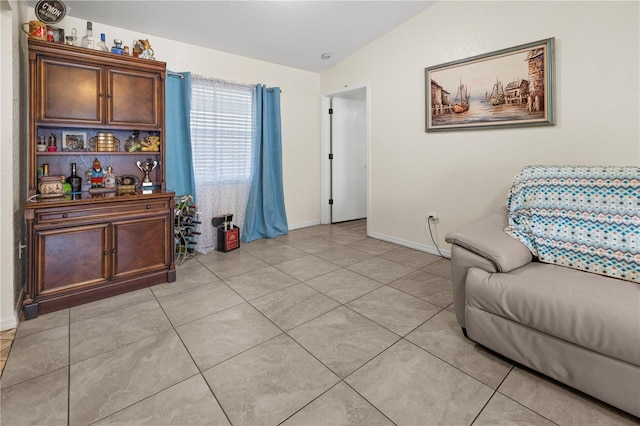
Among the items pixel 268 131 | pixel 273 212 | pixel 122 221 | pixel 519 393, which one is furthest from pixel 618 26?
pixel 122 221

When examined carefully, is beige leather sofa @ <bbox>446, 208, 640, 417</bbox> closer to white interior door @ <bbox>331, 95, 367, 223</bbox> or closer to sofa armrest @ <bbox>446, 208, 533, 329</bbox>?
sofa armrest @ <bbox>446, 208, 533, 329</bbox>

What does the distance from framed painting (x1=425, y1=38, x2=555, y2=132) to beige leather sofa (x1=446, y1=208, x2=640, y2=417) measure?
1496 mm

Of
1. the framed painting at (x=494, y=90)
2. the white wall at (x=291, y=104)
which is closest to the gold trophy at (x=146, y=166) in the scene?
the white wall at (x=291, y=104)

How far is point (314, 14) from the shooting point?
10.7 ft

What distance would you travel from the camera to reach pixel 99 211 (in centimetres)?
238

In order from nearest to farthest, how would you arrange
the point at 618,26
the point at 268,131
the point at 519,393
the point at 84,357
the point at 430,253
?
the point at 519,393 < the point at 84,357 < the point at 618,26 < the point at 430,253 < the point at 268,131

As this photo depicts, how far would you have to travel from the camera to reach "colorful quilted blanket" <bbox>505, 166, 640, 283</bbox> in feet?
5.45

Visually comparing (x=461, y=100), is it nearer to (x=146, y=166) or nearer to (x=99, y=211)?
(x=146, y=166)

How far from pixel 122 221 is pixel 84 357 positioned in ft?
3.60

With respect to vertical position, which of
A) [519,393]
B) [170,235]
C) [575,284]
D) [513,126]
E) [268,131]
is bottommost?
[519,393]

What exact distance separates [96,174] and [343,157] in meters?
3.47

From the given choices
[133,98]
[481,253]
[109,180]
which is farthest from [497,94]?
[109,180]

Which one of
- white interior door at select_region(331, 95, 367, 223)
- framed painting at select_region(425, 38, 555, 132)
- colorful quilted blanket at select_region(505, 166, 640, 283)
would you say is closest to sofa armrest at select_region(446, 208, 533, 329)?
colorful quilted blanket at select_region(505, 166, 640, 283)

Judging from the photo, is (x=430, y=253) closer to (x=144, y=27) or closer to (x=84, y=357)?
(x=84, y=357)
